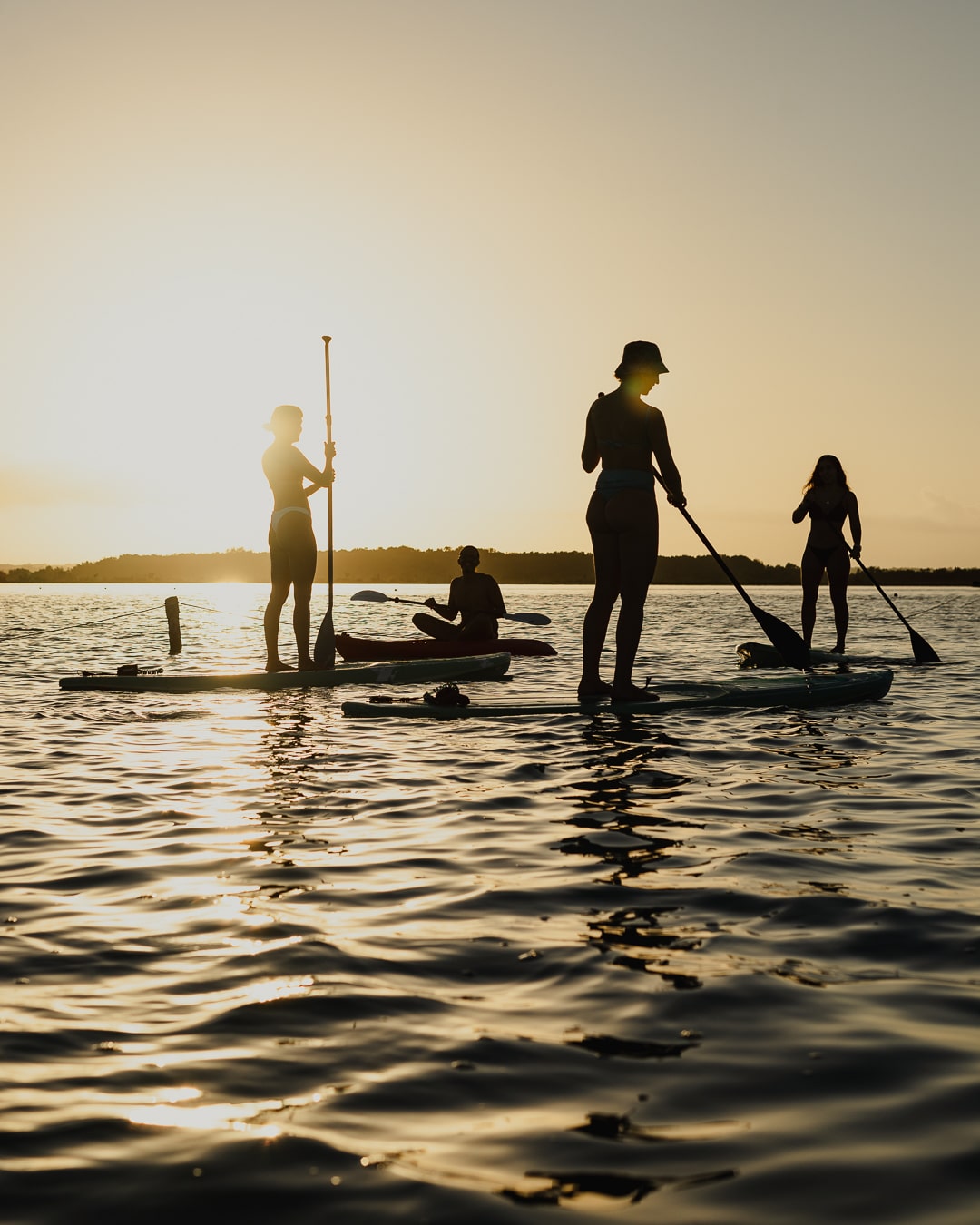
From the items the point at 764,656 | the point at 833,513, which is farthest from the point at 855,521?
the point at 764,656

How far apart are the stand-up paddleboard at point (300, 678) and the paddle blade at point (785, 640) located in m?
3.73

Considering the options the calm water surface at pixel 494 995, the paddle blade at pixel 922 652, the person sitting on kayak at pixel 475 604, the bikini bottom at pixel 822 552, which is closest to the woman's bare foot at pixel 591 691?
the calm water surface at pixel 494 995

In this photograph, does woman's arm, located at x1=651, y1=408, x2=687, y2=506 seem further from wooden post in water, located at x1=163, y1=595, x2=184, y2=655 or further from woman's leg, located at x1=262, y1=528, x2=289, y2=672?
wooden post in water, located at x1=163, y1=595, x2=184, y2=655

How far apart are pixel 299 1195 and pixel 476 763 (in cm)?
528

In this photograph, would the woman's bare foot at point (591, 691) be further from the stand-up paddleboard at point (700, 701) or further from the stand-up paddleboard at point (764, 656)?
the stand-up paddleboard at point (764, 656)

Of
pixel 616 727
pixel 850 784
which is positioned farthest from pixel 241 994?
pixel 616 727

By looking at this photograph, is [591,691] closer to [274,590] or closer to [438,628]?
[274,590]

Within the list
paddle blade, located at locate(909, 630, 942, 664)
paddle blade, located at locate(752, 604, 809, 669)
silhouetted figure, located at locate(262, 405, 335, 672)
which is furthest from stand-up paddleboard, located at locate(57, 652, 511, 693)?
paddle blade, located at locate(909, 630, 942, 664)

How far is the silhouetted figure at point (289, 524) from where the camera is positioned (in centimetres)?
1241

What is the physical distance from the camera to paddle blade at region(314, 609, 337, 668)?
13.5 m

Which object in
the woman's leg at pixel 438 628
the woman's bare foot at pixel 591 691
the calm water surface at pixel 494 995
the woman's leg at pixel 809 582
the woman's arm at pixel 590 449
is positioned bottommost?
the calm water surface at pixel 494 995

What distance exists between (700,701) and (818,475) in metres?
6.21

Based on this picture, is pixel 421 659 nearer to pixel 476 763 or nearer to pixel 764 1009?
pixel 476 763

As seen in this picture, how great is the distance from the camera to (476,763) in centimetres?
738
